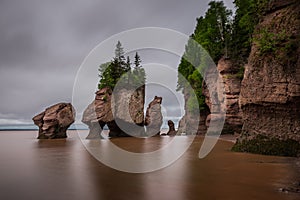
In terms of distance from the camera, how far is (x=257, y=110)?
14.0 m

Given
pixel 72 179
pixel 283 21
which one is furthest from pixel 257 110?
pixel 72 179

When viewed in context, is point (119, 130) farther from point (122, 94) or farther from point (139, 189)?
point (139, 189)

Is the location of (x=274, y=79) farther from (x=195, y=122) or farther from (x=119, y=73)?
(x=119, y=73)

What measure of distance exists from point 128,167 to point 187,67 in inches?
1282

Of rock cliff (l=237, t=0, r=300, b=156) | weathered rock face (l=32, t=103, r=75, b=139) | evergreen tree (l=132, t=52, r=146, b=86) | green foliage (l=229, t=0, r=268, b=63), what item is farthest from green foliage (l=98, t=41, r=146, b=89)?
rock cliff (l=237, t=0, r=300, b=156)

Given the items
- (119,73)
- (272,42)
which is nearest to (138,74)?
(119,73)

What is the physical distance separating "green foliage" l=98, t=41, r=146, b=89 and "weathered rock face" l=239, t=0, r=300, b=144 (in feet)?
91.8

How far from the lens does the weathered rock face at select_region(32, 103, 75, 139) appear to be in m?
32.6

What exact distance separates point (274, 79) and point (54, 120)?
93.2 ft

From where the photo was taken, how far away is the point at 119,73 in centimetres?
4175

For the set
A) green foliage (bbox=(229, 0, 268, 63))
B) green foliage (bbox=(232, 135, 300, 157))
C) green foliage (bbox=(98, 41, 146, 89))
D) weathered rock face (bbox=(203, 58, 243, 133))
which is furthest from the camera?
green foliage (bbox=(98, 41, 146, 89))

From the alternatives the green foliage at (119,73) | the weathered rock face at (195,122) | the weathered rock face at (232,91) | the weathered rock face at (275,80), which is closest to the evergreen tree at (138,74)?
the green foliage at (119,73)

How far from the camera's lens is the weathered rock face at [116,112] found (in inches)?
1307

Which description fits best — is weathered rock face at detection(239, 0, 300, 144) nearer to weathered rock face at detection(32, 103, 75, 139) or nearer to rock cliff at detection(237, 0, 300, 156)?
rock cliff at detection(237, 0, 300, 156)
